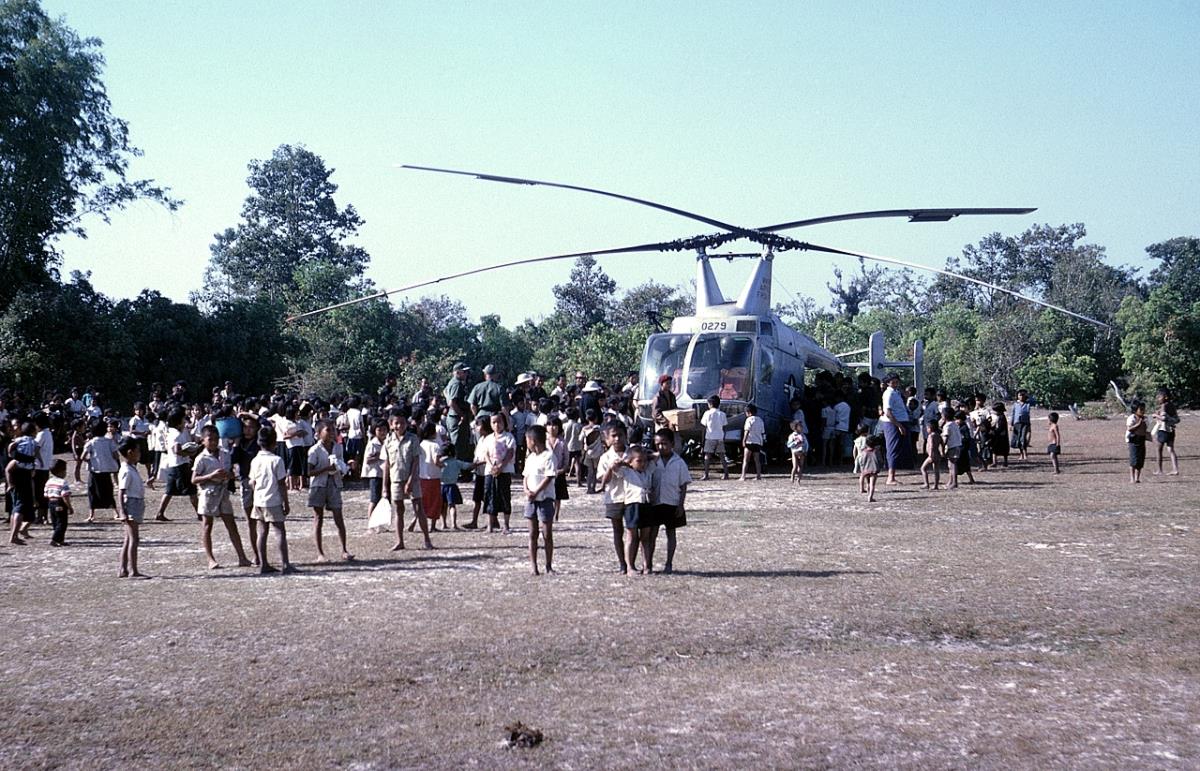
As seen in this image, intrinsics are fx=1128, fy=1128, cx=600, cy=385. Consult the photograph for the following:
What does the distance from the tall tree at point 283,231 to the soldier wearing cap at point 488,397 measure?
5053 centimetres

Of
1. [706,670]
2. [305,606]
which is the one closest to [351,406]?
[305,606]

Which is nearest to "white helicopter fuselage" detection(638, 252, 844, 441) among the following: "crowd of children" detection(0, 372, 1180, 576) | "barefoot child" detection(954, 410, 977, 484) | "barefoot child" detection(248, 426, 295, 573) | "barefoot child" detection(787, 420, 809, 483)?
"crowd of children" detection(0, 372, 1180, 576)

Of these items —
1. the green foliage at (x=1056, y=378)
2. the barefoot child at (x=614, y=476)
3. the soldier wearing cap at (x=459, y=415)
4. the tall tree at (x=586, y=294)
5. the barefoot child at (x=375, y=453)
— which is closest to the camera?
the barefoot child at (x=614, y=476)

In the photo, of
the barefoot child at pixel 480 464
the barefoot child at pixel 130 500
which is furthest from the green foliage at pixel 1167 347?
the barefoot child at pixel 130 500

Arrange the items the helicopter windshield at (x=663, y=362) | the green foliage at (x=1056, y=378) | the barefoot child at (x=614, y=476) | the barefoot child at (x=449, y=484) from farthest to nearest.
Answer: the green foliage at (x=1056, y=378) → the helicopter windshield at (x=663, y=362) → the barefoot child at (x=449, y=484) → the barefoot child at (x=614, y=476)

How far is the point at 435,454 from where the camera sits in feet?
39.3

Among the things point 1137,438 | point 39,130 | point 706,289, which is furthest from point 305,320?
point 1137,438

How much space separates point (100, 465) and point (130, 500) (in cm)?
427

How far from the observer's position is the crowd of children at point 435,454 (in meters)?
9.91

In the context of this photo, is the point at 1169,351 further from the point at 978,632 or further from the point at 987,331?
the point at 978,632

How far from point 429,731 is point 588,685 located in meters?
1.13

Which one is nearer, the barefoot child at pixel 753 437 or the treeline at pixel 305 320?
the barefoot child at pixel 753 437

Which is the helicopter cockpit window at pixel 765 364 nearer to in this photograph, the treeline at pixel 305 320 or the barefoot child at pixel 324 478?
the treeline at pixel 305 320

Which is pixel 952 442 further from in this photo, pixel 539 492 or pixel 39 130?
pixel 39 130
